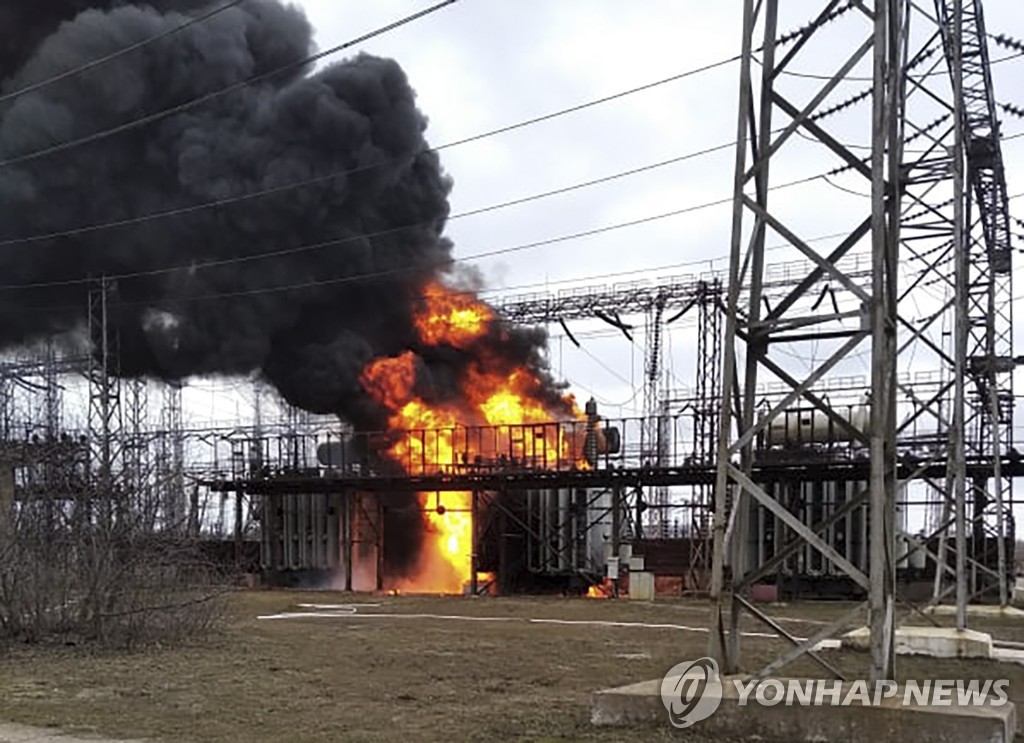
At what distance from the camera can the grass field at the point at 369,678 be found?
379 inches

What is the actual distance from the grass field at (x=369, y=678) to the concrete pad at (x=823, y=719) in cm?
22

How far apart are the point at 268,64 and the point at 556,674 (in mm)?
27026

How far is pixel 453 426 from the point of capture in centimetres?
4097

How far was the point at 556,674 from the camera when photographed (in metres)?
13.5

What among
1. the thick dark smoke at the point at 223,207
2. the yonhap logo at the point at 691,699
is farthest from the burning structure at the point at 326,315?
the yonhap logo at the point at 691,699

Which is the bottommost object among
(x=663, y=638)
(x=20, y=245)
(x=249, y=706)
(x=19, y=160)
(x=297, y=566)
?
(x=297, y=566)

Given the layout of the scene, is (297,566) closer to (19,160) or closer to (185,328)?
(185,328)

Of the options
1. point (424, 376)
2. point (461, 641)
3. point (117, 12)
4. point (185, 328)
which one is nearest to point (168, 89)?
point (117, 12)

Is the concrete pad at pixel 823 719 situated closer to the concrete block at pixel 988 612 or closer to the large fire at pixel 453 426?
the concrete block at pixel 988 612

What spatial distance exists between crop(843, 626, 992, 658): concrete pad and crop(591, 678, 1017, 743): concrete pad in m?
6.78

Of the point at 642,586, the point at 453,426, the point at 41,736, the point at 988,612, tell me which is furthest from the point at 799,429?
the point at 41,736

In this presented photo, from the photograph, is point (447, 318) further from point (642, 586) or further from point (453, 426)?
point (642, 586)

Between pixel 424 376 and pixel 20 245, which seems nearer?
pixel 20 245

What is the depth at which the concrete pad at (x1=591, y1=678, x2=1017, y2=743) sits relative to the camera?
784cm
